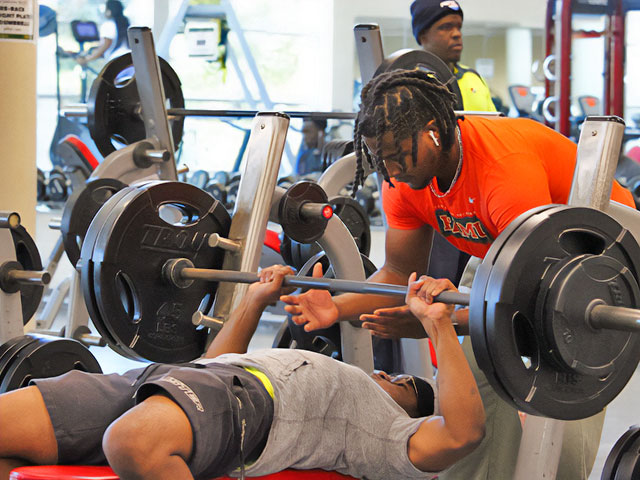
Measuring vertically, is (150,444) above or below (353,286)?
below

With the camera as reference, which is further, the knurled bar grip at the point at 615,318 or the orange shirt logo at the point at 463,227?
the orange shirt logo at the point at 463,227

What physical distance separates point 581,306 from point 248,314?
2.63ft

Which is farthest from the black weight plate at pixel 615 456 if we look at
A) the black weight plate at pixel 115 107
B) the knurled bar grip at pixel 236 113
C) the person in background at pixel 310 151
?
the person in background at pixel 310 151

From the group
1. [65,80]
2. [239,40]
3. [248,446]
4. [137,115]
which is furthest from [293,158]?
[248,446]

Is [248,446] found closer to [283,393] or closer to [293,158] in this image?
[283,393]

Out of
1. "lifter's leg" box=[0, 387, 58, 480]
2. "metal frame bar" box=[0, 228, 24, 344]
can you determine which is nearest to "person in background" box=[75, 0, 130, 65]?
"metal frame bar" box=[0, 228, 24, 344]

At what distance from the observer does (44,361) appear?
2004mm

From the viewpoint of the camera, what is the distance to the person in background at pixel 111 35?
607cm

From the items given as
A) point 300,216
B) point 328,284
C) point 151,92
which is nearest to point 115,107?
point 151,92

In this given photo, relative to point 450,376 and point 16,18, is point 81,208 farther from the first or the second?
point 450,376

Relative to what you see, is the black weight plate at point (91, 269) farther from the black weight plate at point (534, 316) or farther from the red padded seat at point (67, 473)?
the black weight plate at point (534, 316)

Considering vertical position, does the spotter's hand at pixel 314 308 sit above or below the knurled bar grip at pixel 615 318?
below

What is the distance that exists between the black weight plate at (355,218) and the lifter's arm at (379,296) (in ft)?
3.41

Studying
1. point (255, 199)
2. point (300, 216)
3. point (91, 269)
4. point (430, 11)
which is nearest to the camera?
point (91, 269)
